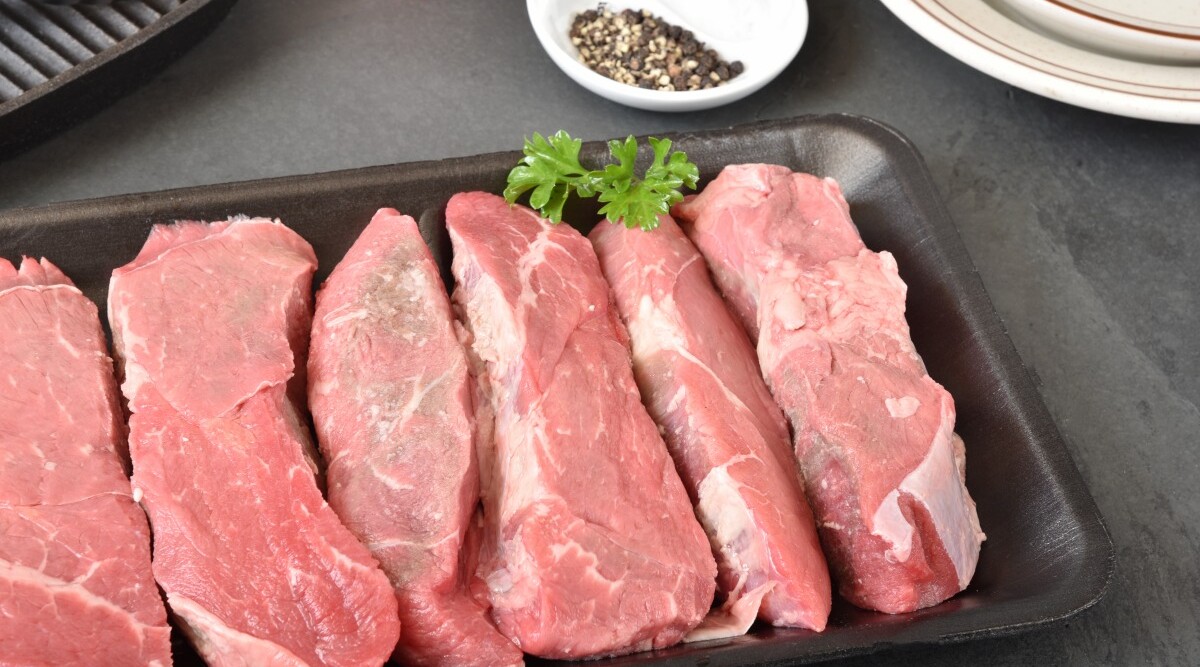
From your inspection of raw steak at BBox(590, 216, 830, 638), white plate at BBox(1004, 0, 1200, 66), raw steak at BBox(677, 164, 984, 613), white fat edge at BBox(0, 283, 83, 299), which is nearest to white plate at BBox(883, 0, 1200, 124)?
white plate at BBox(1004, 0, 1200, 66)

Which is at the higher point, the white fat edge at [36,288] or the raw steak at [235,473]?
the white fat edge at [36,288]

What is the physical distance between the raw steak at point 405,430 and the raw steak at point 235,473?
0.10 m

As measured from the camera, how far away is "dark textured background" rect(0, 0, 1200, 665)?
4.10 m

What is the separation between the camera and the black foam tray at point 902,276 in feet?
9.78

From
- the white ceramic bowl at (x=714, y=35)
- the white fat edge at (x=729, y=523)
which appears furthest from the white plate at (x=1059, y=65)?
the white fat edge at (x=729, y=523)

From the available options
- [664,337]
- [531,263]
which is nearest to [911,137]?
[664,337]

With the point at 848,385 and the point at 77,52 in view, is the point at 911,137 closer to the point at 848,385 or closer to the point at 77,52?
the point at 848,385

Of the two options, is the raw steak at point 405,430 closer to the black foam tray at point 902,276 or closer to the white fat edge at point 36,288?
the black foam tray at point 902,276

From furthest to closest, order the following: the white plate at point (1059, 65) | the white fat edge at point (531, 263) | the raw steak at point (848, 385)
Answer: the white plate at point (1059, 65) < the white fat edge at point (531, 263) < the raw steak at point (848, 385)

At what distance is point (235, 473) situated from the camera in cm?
284

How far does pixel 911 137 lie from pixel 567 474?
2.86 meters

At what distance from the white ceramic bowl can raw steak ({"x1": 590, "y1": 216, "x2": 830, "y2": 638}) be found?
1020 mm

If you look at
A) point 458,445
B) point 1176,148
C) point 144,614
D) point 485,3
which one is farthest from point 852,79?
point 144,614

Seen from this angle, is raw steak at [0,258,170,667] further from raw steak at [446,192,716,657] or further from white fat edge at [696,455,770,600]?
white fat edge at [696,455,770,600]
